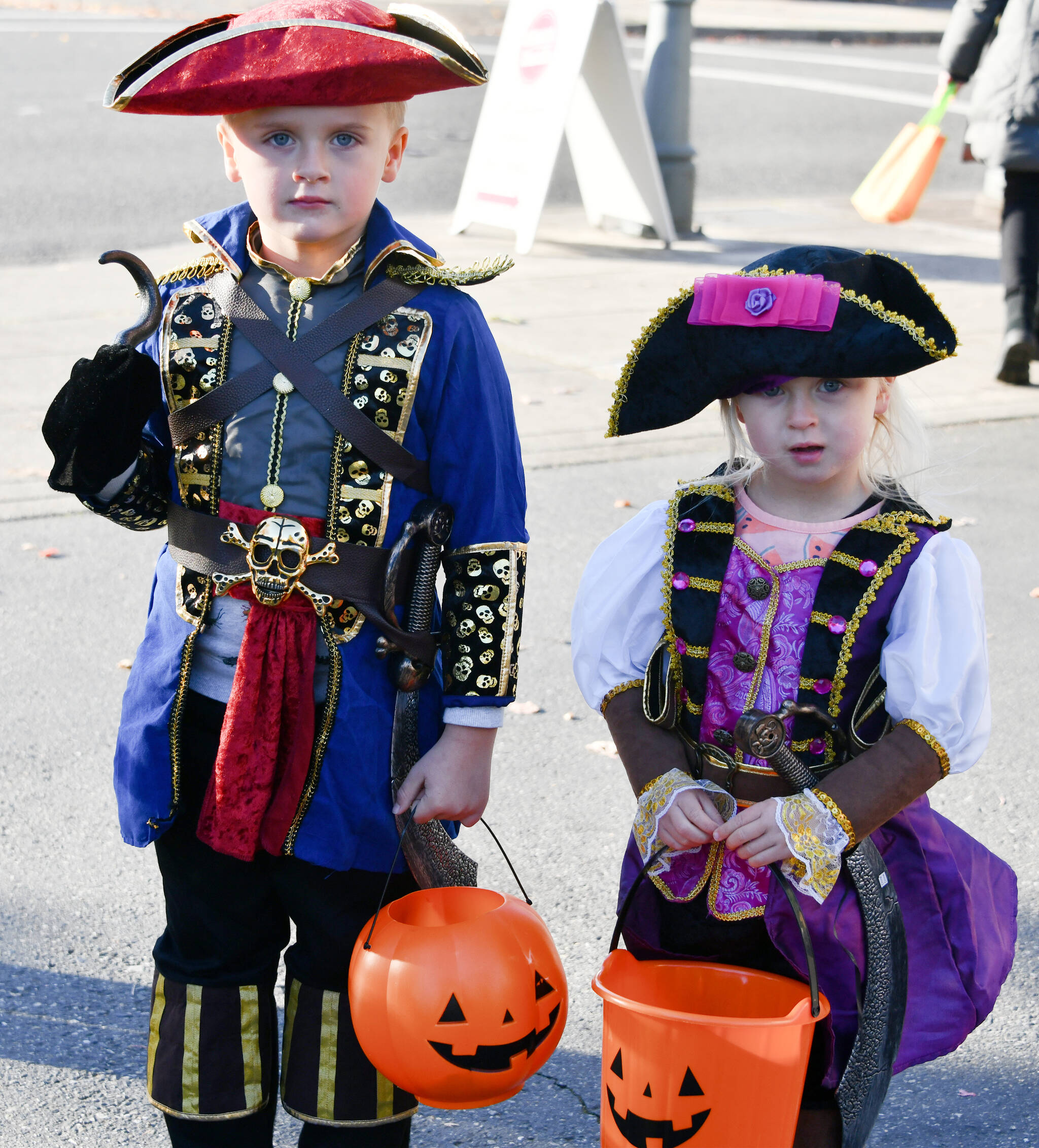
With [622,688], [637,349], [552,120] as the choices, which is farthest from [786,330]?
[552,120]

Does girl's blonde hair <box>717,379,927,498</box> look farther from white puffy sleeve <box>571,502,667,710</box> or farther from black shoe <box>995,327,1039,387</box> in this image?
black shoe <box>995,327,1039,387</box>

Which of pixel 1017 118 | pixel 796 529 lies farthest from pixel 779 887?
pixel 1017 118

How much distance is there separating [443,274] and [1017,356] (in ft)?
18.7

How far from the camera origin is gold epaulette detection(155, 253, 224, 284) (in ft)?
7.43

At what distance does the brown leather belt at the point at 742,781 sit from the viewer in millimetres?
2213

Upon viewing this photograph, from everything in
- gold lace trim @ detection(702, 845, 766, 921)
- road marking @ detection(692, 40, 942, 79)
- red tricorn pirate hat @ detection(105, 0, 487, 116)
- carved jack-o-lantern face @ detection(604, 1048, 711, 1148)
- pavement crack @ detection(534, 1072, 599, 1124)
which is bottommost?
pavement crack @ detection(534, 1072, 599, 1124)

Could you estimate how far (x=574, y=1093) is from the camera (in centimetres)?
288

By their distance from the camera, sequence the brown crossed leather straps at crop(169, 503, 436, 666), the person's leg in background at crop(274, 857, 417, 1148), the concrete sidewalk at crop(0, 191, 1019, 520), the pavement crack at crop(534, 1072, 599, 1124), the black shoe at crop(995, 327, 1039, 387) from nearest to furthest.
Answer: the brown crossed leather straps at crop(169, 503, 436, 666) < the person's leg in background at crop(274, 857, 417, 1148) < the pavement crack at crop(534, 1072, 599, 1124) < the concrete sidewalk at crop(0, 191, 1019, 520) < the black shoe at crop(995, 327, 1039, 387)

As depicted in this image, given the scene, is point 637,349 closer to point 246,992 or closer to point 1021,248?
point 246,992

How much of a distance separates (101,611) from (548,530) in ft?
5.44

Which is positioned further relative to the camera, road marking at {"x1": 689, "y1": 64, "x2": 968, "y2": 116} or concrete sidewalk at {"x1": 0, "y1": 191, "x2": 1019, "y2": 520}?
road marking at {"x1": 689, "y1": 64, "x2": 968, "y2": 116}

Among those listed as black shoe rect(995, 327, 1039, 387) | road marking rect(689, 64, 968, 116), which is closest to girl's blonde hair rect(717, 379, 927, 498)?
black shoe rect(995, 327, 1039, 387)

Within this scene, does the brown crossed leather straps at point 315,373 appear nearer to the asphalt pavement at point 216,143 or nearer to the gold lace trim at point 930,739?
the gold lace trim at point 930,739

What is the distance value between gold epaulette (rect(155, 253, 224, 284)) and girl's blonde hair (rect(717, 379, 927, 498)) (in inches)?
31.5
